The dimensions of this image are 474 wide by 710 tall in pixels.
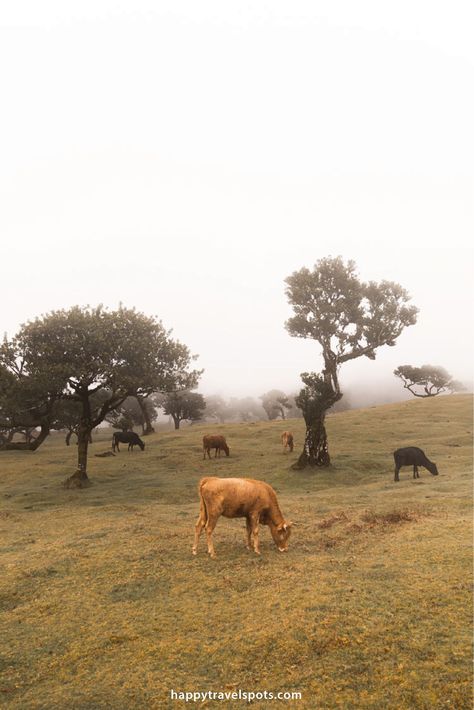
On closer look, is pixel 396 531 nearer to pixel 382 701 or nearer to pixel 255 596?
pixel 255 596

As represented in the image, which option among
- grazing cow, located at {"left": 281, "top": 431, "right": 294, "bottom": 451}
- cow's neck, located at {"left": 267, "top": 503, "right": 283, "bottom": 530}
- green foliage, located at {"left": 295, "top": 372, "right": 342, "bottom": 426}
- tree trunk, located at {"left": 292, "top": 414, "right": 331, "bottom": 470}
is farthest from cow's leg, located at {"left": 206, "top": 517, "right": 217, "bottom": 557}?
grazing cow, located at {"left": 281, "top": 431, "right": 294, "bottom": 451}

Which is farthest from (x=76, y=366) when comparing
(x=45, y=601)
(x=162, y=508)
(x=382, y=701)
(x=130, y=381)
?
(x=382, y=701)

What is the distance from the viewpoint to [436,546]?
42.1 feet

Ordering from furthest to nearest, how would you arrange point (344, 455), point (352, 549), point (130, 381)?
point (344, 455) < point (130, 381) < point (352, 549)

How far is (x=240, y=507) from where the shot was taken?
13891mm

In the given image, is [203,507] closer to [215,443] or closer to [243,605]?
[243,605]

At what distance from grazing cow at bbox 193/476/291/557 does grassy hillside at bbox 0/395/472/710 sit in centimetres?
61

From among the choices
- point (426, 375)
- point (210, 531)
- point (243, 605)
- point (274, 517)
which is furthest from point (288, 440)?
point (426, 375)

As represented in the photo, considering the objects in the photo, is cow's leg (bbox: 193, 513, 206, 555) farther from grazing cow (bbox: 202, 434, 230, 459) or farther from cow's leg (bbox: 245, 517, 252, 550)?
grazing cow (bbox: 202, 434, 230, 459)

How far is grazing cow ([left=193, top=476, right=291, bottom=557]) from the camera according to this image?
13.7 metres

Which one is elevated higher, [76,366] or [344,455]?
[76,366]

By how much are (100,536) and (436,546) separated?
39.2ft

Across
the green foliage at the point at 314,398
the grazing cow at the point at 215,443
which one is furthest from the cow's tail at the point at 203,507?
the grazing cow at the point at 215,443

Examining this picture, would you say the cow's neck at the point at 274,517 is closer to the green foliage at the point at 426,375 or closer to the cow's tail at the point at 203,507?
the cow's tail at the point at 203,507
